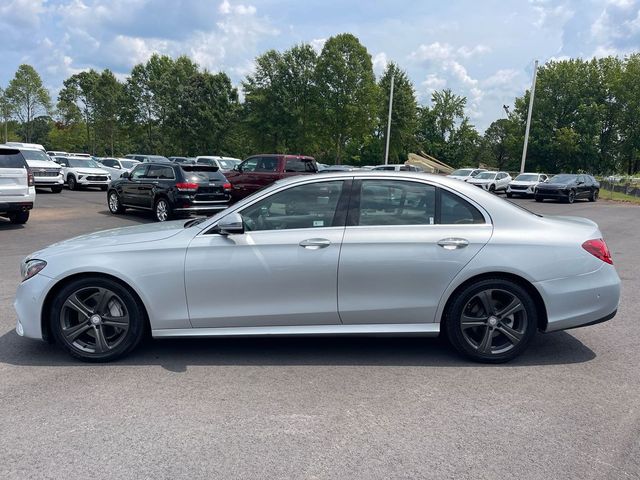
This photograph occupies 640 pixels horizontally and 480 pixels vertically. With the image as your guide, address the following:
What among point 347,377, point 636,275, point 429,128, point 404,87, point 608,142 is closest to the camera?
point 347,377

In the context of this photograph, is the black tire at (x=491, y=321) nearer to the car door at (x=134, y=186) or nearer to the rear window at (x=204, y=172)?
the rear window at (x=204, y=172)

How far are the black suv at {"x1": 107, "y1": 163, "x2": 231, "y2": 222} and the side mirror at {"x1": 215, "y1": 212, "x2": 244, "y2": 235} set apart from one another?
9.57 metres

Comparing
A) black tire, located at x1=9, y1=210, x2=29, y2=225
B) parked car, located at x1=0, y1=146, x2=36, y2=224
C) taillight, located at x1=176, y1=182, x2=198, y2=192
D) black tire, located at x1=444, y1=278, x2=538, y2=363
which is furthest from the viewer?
taillight, located at x1=176, y1=182, x2=198, y2=192

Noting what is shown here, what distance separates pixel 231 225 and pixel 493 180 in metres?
31.3

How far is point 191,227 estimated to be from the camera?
172 inches

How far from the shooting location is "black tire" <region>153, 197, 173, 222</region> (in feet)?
44.5

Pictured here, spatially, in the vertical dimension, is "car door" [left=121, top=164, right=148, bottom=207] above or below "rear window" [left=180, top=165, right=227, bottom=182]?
below

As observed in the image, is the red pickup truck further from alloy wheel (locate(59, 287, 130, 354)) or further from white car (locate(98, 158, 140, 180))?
white car (locate(98, 158, 140, 180))

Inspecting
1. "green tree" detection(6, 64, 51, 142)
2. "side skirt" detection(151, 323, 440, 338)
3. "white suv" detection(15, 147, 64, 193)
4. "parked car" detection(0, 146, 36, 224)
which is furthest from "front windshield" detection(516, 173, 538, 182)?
"green tree" detection(6, 64, 51, 142)

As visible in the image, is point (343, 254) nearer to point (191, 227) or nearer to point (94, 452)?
point (191, 227)

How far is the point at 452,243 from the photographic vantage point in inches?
164

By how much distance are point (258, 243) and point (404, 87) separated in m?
53.0

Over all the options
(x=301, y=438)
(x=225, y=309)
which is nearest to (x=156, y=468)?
(x=301, y=438)

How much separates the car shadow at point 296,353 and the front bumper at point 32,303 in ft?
0.92
